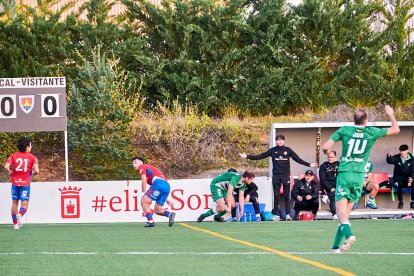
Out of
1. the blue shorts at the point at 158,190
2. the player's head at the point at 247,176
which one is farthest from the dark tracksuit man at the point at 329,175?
the blue shorts at the point at 158,190

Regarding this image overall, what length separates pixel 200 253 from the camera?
12.5 meters

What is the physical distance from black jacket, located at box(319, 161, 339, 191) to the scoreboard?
6.89 meters

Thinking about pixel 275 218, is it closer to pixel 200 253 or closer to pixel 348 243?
pixel 200 253

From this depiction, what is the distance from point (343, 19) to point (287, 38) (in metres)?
2.03

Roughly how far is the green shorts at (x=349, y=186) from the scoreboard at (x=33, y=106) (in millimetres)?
15744

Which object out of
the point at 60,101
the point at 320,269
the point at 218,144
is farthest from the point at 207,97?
the point at 320,269

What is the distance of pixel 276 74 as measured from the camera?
34.7 metres

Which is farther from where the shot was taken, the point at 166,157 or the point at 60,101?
the point at 166,157

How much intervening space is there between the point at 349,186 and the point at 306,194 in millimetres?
13116

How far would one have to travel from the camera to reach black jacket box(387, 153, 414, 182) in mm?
26750

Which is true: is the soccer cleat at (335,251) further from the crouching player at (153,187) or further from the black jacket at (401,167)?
the black jacket at (401,167)

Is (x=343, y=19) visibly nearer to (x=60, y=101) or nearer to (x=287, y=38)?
(x=287, y=38)

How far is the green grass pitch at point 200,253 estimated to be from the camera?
10.2m

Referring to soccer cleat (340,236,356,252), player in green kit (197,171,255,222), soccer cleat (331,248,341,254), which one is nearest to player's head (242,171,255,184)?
player in green kit (197,171,255,222)
